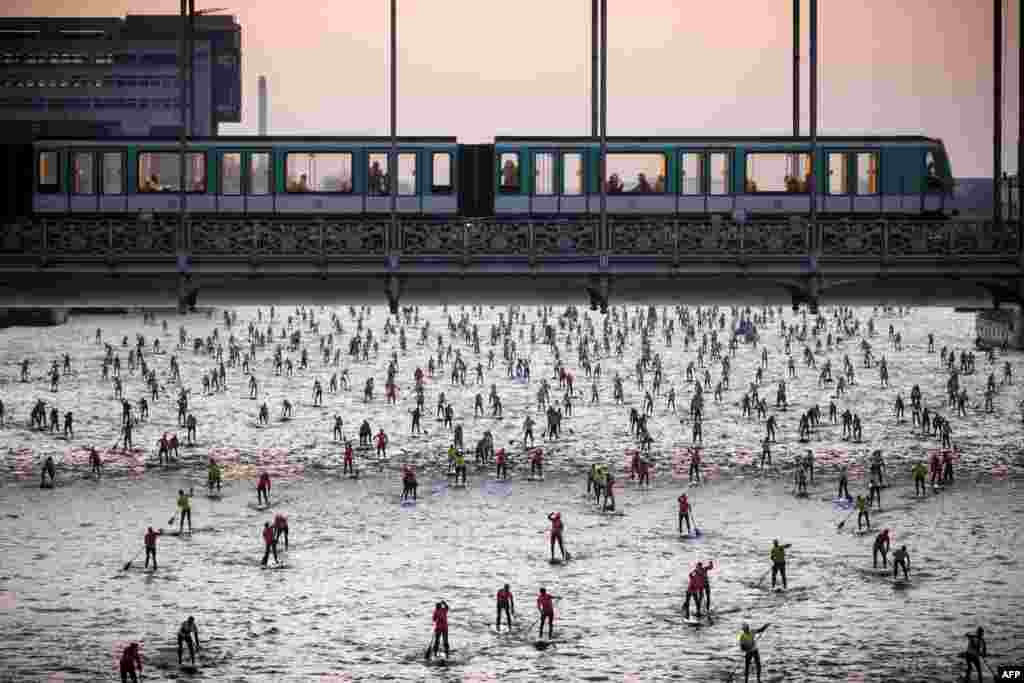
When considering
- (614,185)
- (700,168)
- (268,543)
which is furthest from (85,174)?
(700,168)

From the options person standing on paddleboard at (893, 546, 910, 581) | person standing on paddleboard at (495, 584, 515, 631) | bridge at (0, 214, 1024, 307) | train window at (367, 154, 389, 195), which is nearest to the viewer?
person standing on paddleboard at (495, 584, 515, 631)

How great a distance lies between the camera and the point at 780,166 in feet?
163

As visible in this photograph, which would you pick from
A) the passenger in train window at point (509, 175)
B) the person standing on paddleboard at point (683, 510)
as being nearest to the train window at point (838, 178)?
the passenger in train window at point (509, 175)

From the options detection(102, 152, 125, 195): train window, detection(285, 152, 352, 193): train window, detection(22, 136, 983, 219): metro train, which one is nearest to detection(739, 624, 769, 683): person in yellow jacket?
detection(22, 136, 983, 219): metro train

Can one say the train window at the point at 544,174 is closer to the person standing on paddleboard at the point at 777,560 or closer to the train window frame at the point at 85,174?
the train window frame at the point at 85,174

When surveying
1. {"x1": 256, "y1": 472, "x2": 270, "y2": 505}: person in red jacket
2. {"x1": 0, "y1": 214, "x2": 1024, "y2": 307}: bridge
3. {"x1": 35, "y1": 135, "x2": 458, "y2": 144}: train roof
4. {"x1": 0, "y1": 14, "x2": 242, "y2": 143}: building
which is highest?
{"x1": 0, "y1": 14, "x2": 242, "y2": 143}: building

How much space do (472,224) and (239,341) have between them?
76209mm

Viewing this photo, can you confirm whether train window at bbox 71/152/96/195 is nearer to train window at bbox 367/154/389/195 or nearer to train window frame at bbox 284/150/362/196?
train window frame at bbox 284/150/362/196

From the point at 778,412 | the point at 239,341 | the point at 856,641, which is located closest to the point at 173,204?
the point at 856,641

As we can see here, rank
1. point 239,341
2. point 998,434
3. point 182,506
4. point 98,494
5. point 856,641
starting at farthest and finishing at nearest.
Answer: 1. point 239,341
2. point 998,434
3. point 98,494
4. point 182,506
5. point 856,641

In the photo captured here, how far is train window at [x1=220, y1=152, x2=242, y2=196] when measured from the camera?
48.9 m

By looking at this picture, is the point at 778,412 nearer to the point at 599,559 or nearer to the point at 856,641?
the point at 599,559

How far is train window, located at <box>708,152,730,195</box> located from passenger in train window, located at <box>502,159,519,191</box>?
598cm

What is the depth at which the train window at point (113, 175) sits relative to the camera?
49.5 m
